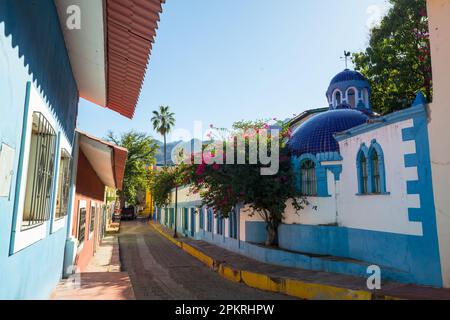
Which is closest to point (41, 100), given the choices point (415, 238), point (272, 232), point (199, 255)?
point (415, 238)

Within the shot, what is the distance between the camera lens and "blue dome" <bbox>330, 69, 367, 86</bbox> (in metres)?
17.5

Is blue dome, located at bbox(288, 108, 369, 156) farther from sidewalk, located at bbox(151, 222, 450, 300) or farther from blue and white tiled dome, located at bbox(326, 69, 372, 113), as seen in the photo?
sidewalk, located at bbox(151, 222, 450, 300)

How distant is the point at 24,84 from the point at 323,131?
37.2ft

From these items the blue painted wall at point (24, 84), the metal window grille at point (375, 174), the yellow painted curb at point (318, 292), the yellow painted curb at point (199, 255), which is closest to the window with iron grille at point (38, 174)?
the blue painted wall at point (24, 84)

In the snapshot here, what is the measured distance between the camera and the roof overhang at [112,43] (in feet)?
12.4

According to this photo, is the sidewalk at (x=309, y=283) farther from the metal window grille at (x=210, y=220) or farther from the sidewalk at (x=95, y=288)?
the metal window grille at (x=210, y=220)

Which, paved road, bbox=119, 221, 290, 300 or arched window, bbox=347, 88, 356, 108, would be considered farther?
arched window, bbox=347, 88, 356, 108

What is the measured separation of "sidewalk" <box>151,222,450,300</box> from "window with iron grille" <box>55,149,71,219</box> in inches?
250

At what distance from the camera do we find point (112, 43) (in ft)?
14.9

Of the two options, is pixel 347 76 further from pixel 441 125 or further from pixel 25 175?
pixel 25 175

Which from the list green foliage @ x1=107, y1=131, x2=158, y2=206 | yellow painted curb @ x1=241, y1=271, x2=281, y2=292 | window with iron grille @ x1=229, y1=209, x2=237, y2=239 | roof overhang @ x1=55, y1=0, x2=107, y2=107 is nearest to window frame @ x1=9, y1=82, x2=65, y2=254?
roof overhang @ x1=55, y1=0, x2=107, y2=107

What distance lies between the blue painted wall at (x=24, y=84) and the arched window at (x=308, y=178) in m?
9.64

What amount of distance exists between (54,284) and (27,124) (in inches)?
138

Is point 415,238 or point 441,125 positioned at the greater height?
point 441,125
